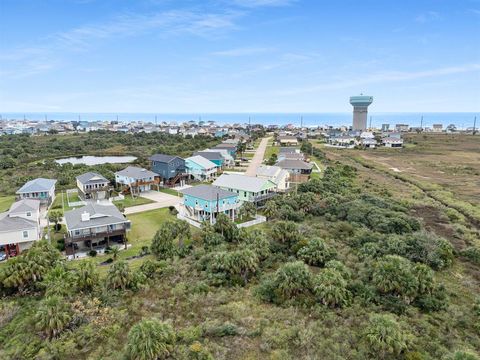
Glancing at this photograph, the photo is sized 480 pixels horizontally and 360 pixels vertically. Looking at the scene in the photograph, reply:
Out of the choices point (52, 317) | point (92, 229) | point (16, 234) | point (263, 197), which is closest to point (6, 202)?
point (16, 234)

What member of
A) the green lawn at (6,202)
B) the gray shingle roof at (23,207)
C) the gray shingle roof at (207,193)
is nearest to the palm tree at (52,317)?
the gray shingle roof at (23,207)

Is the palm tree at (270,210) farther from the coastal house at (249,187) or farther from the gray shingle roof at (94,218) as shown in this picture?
the gray shingle roof at (94,218)

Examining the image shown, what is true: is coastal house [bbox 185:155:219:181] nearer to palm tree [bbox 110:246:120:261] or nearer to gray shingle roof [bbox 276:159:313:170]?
gray shingle roof [bbox 276:159:313:170]

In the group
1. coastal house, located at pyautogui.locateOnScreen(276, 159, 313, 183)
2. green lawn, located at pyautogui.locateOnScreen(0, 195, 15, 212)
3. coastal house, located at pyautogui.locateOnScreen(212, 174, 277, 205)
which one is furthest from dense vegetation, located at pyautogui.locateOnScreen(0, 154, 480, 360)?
coastal house, located at pyautogui.locateOnScreen(276, 159, 313, 183)

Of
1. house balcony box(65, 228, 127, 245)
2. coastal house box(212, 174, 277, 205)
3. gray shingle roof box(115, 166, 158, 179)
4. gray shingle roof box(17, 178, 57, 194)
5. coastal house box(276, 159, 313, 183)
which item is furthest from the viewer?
coastal house box(276, 159, 313, 183)

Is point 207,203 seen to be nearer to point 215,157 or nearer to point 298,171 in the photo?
point 298,171

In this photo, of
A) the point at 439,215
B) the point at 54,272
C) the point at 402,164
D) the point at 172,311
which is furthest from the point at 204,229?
the point at 402,164
